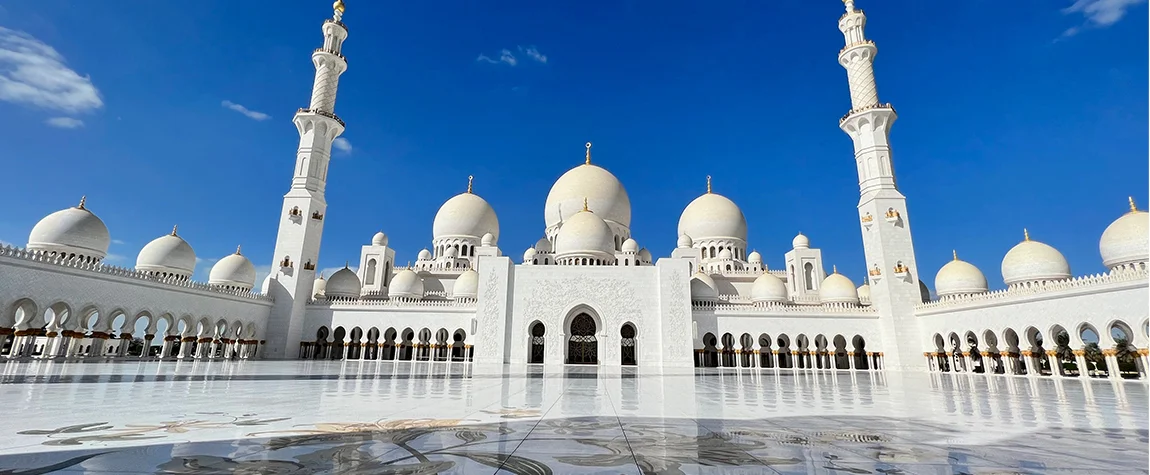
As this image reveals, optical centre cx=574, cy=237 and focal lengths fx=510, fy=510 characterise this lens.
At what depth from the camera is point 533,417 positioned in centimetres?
405

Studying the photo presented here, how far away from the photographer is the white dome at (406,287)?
2481 cm

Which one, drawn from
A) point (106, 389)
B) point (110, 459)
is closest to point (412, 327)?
point (106, 389)

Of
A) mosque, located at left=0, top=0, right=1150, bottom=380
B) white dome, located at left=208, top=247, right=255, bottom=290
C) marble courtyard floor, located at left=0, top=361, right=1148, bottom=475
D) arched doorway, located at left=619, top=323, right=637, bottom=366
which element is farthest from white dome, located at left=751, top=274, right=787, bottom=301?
white dome, located at left=208, top=247, right=255, bottom=290

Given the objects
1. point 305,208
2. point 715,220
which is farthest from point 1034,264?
point 305,208

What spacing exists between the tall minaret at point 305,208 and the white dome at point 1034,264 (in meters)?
27.7

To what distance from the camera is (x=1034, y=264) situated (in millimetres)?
18219

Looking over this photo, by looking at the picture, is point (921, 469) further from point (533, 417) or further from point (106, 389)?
point (106, 389)

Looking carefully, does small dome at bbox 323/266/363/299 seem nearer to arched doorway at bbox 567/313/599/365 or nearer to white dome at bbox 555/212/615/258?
white dome at bbox 555/212/615/258

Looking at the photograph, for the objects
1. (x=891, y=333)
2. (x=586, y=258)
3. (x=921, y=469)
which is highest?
(x=586, y=258)

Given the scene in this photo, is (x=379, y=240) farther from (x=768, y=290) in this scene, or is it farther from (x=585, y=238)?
(x=768, y=290)

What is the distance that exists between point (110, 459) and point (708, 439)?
2.97 metres

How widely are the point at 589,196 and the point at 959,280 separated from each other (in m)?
16.5

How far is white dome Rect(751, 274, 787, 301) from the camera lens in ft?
75.2

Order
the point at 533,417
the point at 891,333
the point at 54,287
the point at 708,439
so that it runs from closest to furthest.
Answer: the point at 708,439
the point at 533,417
the point at 54,287
the point at 891,333
